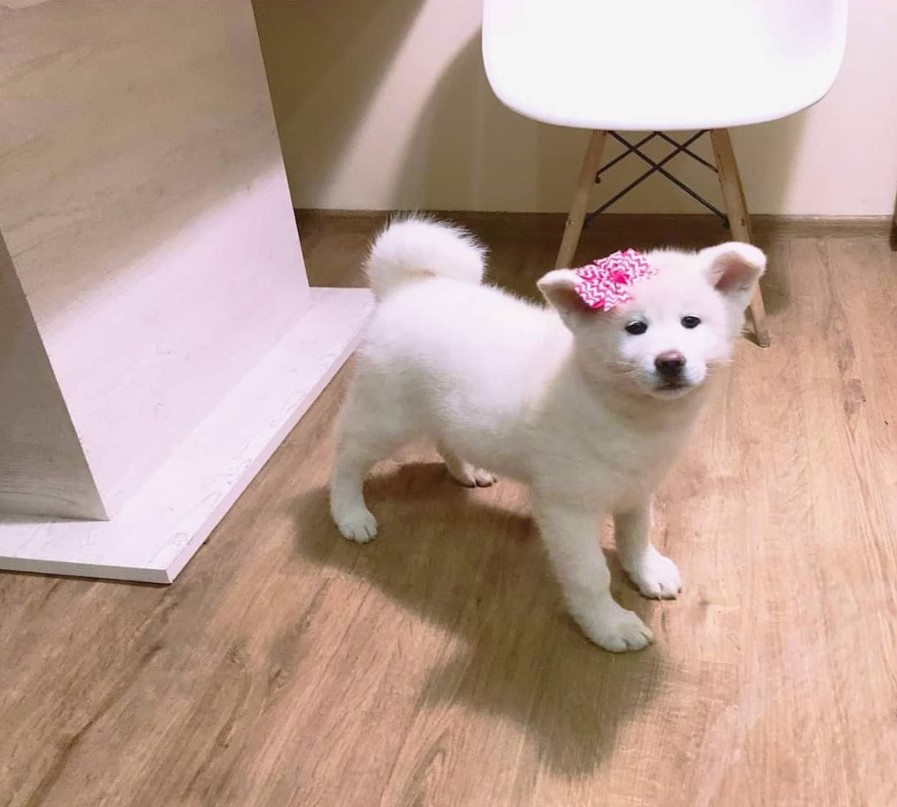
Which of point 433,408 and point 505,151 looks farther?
point 505,151

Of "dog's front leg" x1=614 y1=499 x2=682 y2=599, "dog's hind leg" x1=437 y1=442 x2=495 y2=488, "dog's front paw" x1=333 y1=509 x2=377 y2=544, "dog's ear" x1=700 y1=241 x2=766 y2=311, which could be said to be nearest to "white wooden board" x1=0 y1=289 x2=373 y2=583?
"dog's front paw" x1=333 y1=509 x2=377 y2=544

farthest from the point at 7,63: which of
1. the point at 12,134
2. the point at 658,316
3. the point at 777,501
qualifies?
the point at 777,501

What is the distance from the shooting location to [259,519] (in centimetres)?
129

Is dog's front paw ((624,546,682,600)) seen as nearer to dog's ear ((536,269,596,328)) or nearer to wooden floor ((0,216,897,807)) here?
wooden floor ((0,216,897,807))

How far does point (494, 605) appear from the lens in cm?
110

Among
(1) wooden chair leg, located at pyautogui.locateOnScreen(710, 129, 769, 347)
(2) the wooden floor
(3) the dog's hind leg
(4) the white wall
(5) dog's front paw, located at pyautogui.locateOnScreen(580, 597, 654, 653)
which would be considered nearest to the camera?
(2) the wooden floor

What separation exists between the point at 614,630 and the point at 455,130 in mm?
1427

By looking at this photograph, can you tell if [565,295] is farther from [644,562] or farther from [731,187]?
[731,187]

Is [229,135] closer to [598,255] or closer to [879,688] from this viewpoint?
[598,255]

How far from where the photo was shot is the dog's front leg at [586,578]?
0.97m

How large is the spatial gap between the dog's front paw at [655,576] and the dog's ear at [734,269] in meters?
0.37

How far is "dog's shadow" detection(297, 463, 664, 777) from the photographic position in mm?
950

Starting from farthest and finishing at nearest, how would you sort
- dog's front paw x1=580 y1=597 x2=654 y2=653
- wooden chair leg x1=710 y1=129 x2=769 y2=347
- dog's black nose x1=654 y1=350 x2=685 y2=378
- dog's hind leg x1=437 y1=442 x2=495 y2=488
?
wooden chair leg x1=710 y1=129 x2=769 y2=347 < dog's hind leg x1=437 y1=442 x2=495 y2=488 < dog's front paw x1=580 y1=597 x2=654 y2=653 < dog's black nose x1=654 y1=350 x2=685 y2=378

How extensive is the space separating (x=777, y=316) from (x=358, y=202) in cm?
109
